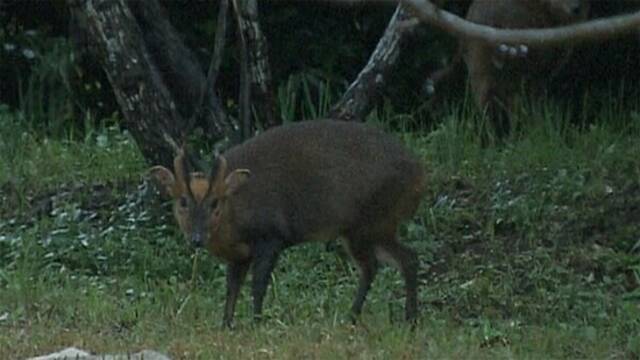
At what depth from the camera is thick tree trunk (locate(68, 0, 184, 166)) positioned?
11398 mm

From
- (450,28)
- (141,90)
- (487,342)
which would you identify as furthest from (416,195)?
(450,28)

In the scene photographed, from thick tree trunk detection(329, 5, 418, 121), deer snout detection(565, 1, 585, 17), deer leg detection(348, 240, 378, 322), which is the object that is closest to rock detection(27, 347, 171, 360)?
deer leg detection(348, 240, 378, 322)

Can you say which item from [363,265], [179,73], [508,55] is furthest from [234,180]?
[508,55]

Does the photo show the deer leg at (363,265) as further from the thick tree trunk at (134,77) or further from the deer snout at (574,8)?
the deer snout at (574,8)

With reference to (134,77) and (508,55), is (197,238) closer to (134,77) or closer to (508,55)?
(134,77)

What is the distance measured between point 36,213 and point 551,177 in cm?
312

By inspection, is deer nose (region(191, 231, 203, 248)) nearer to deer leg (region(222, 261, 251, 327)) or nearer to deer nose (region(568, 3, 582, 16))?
deer leg (region(222, 261, 251, 327))

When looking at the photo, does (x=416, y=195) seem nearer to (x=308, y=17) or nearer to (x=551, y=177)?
(x=551, y=177)

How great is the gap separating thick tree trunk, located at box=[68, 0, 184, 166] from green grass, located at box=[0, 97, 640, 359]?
427mm

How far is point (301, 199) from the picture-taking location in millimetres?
9477

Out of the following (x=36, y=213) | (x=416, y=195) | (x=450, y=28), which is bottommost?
(x=36, y=213)

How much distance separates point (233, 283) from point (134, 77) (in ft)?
7.95

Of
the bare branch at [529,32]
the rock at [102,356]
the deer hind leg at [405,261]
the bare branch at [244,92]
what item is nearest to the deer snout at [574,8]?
the bare branch at [244,92]

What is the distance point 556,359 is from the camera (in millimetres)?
8391
